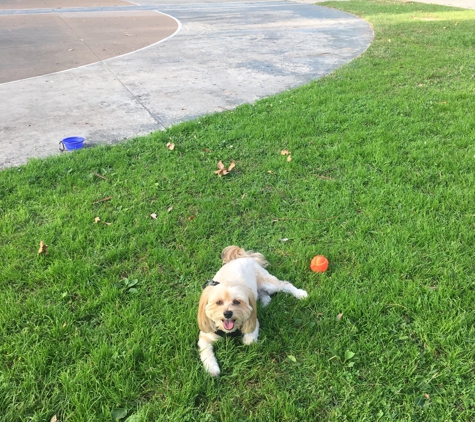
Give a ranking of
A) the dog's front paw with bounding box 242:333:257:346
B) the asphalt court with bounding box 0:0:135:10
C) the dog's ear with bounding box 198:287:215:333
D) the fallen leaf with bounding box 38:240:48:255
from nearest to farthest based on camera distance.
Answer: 1. the dog's ear with bounding box 198:287:215:333
2. the dog's front paw with bounding box 242:333:257:346
3. the fallen leaf with bounding box 38:240:48:255
4. the asphalt court with bounding box 0:0:135:10

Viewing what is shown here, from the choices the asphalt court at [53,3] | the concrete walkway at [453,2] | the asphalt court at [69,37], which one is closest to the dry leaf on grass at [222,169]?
the asphalt court at [69,37]

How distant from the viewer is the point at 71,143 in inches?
208

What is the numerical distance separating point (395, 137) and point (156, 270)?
362 centimetres

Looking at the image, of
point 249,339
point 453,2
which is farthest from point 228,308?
point 453,2

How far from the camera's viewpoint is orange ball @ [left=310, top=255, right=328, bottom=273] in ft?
10.8

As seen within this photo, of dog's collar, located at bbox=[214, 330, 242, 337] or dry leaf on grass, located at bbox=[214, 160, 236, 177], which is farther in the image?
dry leaf on grass, located at bbox=[214, 160, 236, 177]

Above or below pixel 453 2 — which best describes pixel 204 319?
below

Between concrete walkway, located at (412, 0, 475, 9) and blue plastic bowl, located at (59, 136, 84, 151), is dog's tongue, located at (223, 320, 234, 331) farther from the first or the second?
concrete walkway, located at (412, 0, 475, 9)

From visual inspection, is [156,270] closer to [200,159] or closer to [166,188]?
[166,188]

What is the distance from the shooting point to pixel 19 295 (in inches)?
122

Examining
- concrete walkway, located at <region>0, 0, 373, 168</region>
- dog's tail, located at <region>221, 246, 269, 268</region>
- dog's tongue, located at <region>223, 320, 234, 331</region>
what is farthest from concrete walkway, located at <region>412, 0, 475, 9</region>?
dog's tongue, located at <region>223, 320, 234, 331</region>

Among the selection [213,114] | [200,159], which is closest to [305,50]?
[213,114]

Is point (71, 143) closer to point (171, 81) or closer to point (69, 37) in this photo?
point (171, 81)

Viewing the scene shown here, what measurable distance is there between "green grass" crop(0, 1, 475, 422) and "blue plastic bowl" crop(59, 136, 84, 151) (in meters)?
0.20
